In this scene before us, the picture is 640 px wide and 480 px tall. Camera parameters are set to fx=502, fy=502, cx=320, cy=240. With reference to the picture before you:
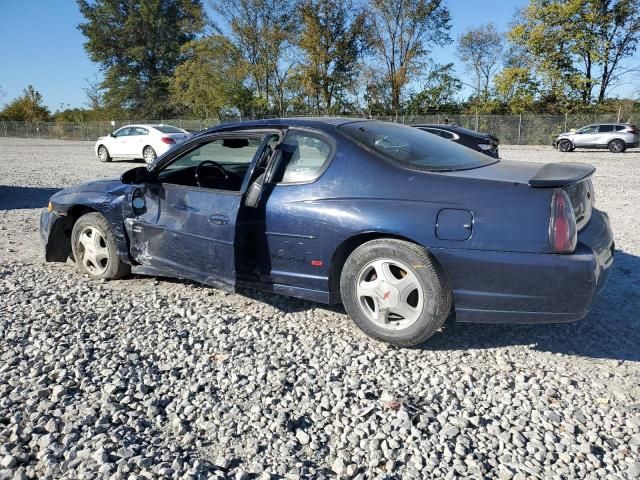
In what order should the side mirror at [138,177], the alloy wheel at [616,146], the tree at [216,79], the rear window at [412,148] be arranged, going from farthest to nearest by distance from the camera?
the tree at [216,79] → the alloy wheel at [616,146] → the side mirror at [138,177] → the rear window at [412,148]

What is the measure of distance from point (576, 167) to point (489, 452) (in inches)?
82.1

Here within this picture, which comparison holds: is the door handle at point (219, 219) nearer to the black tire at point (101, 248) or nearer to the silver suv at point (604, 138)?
the black tire at point (101, 248)

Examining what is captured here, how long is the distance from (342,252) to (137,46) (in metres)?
53.3

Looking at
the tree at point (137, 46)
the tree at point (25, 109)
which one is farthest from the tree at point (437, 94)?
the tree at point (25, 109)

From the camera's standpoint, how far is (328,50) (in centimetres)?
4122

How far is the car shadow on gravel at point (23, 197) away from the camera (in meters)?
8.81

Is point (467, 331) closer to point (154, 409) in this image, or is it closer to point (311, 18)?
point (154, 409)

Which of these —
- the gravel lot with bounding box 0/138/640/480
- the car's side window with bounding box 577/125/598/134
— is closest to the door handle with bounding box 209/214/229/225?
the gravel lot with bounding box 0/138/640/480

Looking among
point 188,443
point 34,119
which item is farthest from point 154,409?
point 34,119

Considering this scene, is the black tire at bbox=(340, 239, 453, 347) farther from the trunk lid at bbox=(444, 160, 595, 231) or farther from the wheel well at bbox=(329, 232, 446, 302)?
the trunk lid at bbox=(444, 160, 595, 231)

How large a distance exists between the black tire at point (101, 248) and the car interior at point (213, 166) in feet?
2.28

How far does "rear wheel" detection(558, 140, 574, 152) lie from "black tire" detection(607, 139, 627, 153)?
1.92 metres

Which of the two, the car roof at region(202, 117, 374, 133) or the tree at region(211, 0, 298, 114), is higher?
the tree at region(211, 0, 298, 114)

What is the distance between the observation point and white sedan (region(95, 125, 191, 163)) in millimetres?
17453
